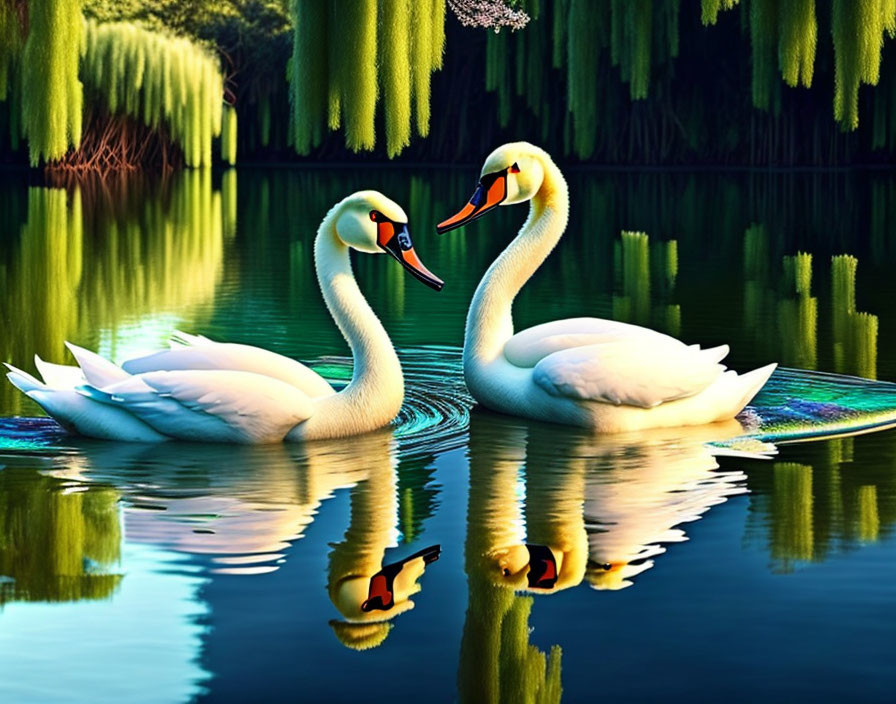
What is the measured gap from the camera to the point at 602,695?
344 centimetres

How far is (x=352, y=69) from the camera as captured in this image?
9.01 metres

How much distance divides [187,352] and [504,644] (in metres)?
2.47

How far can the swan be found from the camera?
5.81m

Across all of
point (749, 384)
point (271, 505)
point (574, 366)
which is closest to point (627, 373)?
point (574, 366)

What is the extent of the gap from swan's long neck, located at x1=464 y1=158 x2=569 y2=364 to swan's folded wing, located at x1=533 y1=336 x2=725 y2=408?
68 centimetres

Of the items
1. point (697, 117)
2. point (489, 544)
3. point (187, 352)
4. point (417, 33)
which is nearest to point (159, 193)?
point (697, 117)

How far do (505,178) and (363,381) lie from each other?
49.6 inches

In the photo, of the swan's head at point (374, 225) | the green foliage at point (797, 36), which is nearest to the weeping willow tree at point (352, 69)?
the swan's head at point (374, 225)

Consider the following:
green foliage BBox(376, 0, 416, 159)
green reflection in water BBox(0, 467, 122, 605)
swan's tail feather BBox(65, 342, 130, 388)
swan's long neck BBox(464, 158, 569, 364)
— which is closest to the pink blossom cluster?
green foliage BBox(376, 0, 416, 159)

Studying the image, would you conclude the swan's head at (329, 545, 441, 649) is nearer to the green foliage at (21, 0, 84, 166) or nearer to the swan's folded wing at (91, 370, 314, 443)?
the swan's folded wing at (91, 370, 314, 443)

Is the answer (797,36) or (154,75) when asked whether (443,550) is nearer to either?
(797,36)

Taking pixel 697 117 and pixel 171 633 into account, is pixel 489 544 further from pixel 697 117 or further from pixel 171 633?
pixel 697 117

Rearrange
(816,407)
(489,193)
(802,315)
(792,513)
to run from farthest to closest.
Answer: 1. (802,315)
2. (489,193)
3. (816,407)
4. (792,513)

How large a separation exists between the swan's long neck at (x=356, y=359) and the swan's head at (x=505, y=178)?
2.38 ft
